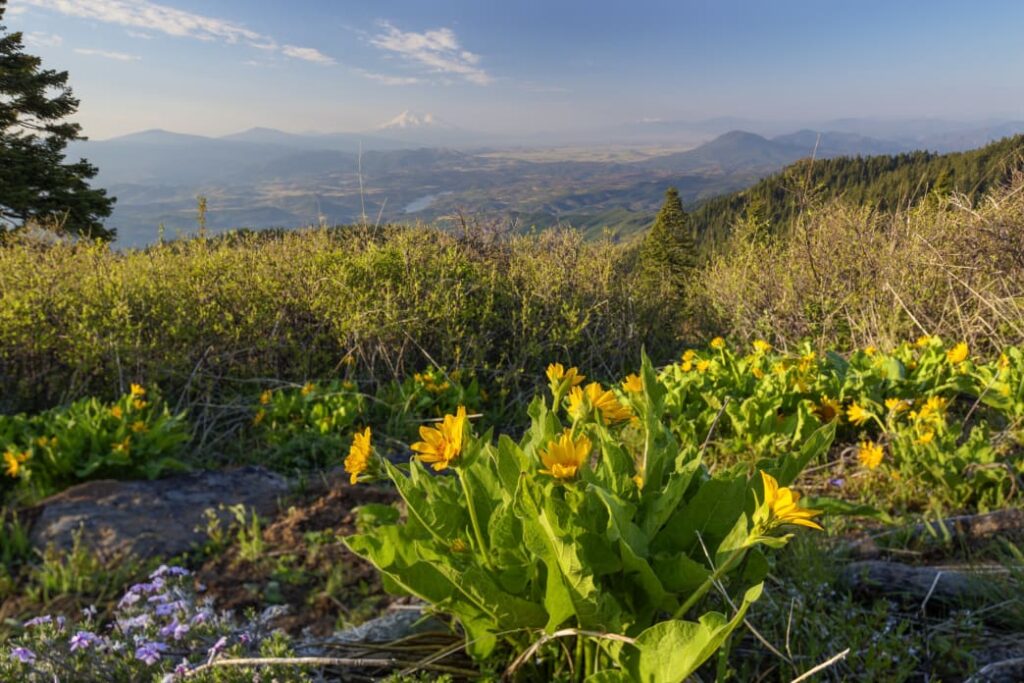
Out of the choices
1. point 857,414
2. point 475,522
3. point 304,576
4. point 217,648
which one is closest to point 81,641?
point 217,648

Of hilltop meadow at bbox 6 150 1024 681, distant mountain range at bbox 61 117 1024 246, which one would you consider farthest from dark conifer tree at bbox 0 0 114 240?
hilltop meadow at bbox 6 150 1024 681

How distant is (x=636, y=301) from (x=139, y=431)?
13.4ft

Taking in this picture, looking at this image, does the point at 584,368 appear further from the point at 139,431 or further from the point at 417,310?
the point at 139,431

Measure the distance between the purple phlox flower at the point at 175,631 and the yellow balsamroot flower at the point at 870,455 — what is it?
249 centimetres

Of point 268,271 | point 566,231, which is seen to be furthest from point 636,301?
point 268,271

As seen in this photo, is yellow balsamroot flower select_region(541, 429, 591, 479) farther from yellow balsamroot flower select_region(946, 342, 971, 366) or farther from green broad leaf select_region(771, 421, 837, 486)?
yellow balsamroot flower select_region(946, 342, 971, 366)

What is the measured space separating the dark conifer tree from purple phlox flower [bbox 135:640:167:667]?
23715 millimetres

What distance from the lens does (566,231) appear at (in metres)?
6.03

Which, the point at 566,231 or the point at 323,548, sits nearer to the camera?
the point at 323,548

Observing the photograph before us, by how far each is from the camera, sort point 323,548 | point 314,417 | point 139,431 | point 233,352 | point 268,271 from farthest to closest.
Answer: point 268,271 < point 233,352 < point 314,417 < point 139,431 < point 323,548

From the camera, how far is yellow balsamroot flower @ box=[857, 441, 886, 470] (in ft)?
8.48

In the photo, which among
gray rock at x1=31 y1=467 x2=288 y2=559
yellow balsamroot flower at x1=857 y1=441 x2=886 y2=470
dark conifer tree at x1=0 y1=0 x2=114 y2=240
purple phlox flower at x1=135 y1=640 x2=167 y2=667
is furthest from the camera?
dark conifer tree at x1=0 y1=0 x2=114 y2=240

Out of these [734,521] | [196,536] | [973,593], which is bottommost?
[196,536]

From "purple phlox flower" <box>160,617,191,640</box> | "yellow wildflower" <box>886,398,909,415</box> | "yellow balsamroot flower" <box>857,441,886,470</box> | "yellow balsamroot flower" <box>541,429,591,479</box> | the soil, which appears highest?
"yellow balsamroot flower" <box>541,429,591,479</box>
